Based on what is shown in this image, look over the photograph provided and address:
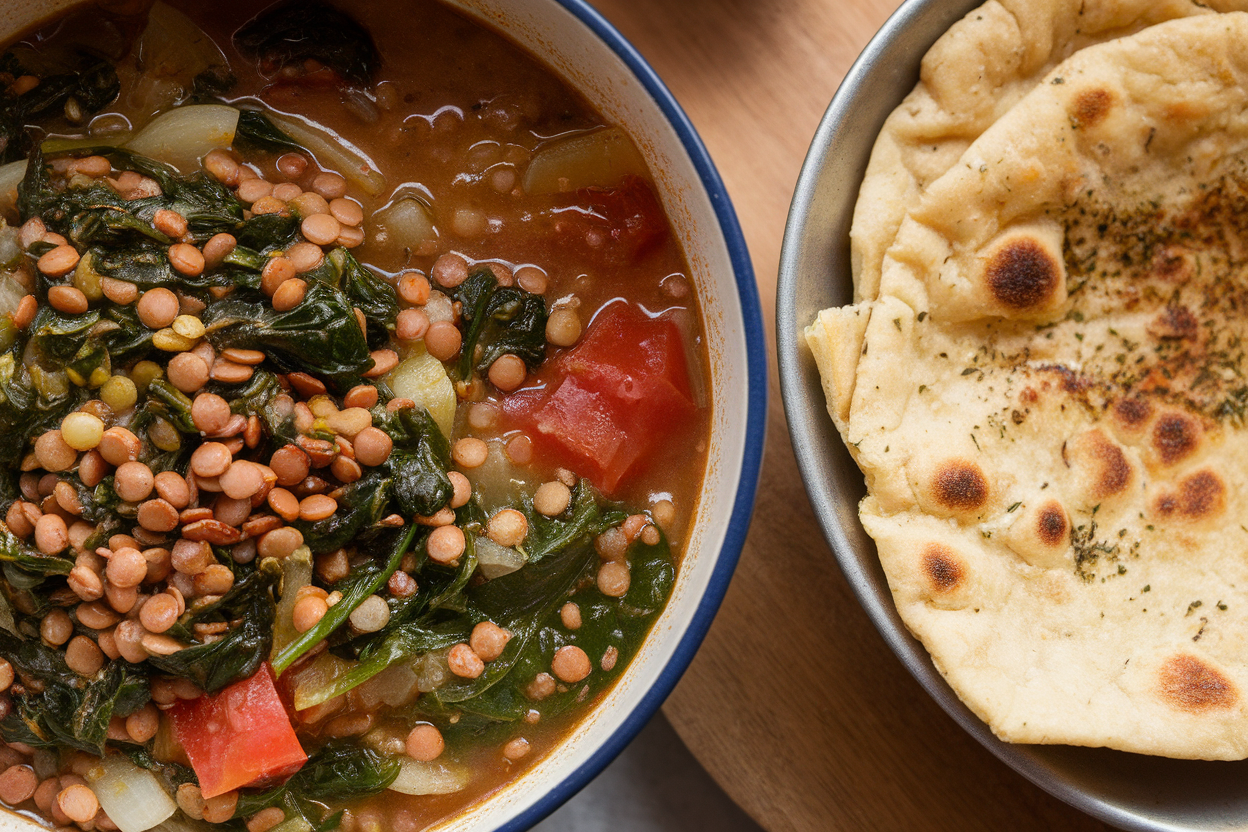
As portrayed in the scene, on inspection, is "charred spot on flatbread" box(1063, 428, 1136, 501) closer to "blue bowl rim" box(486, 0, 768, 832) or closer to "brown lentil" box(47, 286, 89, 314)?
"blue bowl rim" box(486, 0, 768, 832)

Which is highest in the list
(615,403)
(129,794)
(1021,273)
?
(1021,273)

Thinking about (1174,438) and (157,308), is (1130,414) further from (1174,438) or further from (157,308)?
(157,308)

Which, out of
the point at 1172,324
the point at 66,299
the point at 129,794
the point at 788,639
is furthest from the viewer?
the point at 788,639

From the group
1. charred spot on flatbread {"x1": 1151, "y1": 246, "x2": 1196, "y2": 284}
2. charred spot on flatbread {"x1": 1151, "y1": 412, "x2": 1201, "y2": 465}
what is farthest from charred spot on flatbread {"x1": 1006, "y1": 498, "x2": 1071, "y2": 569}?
charred spot on flatbread {"x1": 1151, "y1": 246, "x2": 1196, "y2": 284}

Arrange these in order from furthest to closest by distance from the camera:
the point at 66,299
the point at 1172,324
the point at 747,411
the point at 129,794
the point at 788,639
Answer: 1. the point at 788,639
2. the point at 1172,324
3. the point at 129,794
4. the point at 66,299
5. the point at 747,411

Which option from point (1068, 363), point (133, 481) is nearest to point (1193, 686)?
point (1068, 363)

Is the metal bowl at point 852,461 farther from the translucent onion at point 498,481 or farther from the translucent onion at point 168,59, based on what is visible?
the translucent onion at point 168,59
